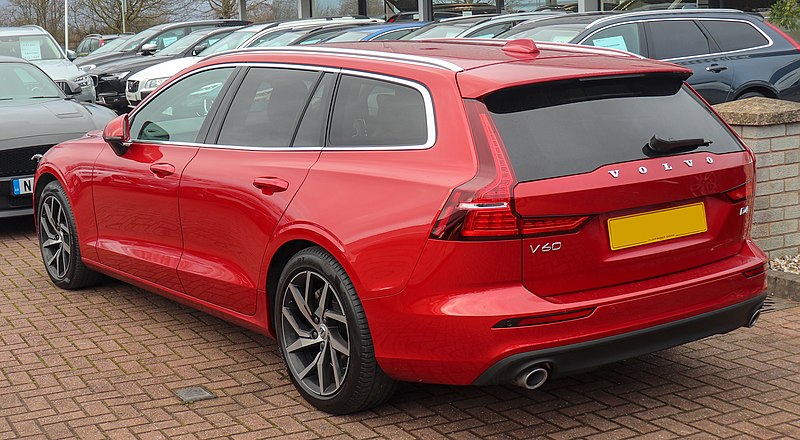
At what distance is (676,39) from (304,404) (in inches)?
301

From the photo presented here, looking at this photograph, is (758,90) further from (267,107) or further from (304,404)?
(304,404)

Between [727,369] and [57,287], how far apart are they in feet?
13.9

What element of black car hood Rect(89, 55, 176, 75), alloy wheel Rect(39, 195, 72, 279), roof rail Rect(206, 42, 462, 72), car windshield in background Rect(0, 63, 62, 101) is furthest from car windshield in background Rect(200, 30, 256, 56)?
roof rail Rect(206, 42, 462, 72)

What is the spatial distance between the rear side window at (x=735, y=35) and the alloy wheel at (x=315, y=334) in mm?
7649

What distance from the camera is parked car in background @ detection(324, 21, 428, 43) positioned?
15.4 m

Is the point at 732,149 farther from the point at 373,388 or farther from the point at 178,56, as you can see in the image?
the point at 178,56

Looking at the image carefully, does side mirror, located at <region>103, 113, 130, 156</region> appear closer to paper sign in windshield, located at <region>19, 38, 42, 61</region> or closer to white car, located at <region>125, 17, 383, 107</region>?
white car, located at <region>125, 17, 383, 107</region>

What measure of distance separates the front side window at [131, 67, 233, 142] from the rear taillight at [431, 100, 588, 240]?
192 centimetres

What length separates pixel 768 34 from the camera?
1090 centimetres

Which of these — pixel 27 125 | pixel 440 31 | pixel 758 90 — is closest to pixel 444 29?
pixel 440 31

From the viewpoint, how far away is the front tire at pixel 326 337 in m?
4.13

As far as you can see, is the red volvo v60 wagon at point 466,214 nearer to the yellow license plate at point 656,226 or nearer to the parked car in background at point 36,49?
the yellow license plate at point 656,226

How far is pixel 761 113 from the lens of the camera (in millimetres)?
6406

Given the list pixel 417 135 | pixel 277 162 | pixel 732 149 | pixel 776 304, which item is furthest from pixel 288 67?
pixel 776 304
